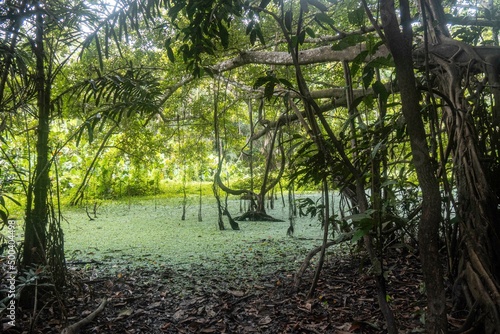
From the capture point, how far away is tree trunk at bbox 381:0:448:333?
3.05ft

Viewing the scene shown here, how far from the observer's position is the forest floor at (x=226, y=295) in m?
1.90

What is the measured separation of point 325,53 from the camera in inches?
105

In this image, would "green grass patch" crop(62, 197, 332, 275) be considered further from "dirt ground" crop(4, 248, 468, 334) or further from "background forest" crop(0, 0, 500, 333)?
"background forest" crop(0, 0, 500, 333)

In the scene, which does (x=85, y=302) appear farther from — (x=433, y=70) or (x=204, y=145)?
(x=204, y=145)

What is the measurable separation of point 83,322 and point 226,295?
763 mm

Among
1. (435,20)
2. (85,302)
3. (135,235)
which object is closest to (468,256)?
(435,20)

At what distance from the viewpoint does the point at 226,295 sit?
2309 millimetres

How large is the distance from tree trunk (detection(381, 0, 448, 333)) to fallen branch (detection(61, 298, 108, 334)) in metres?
1.40

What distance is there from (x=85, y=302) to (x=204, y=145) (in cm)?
309

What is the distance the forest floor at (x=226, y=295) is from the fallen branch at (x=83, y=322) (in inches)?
1.7

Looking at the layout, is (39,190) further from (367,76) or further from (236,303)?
(367,76)

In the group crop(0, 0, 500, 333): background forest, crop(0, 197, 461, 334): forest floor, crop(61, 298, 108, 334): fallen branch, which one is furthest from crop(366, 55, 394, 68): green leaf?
crop(61, 298, 108, 334): fallen branch

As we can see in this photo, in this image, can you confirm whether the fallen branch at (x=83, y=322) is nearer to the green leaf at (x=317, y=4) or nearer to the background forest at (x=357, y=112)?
the background forest at (x=357, y=112)

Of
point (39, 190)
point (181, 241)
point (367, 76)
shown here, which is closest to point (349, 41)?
point (367, 76)
